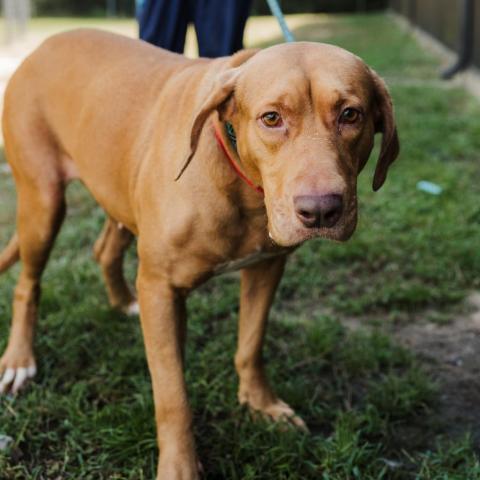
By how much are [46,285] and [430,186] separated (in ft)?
9.33

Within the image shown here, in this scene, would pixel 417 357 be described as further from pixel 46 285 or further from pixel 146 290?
pixel 46 285

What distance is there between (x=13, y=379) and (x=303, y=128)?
179 cm

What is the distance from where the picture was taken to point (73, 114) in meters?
3.35

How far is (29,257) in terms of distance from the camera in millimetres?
3568

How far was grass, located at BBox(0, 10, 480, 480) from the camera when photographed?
2.94 meters

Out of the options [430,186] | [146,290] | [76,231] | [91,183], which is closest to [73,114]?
[91,183]

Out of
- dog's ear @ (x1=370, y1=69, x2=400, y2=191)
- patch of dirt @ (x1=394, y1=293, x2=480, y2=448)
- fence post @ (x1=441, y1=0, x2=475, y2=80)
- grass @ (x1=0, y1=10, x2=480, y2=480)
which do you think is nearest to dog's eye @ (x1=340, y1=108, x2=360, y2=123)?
dog's ear @ (x1=370, y1=69, x2=400, y2=191)

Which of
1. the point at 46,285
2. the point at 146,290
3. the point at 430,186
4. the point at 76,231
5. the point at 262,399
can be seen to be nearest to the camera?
the point at 146,290

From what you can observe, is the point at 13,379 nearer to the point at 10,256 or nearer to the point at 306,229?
the point at 10,256

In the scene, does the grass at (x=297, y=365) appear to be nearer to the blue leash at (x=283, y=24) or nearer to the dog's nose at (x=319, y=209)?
the dog's nose at (x=319, y=209)

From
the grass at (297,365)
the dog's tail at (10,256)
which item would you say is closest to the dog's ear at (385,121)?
the grass at (297,365)

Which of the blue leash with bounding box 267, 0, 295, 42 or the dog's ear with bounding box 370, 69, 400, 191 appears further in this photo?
the blue leash with bounding box 267, 0, 295, 42

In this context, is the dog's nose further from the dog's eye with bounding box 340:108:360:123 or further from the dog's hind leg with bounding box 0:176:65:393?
the dog's hind leg with bounding box 0:176:65:393

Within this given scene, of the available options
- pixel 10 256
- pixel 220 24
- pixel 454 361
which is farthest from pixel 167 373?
pixel 220 24
